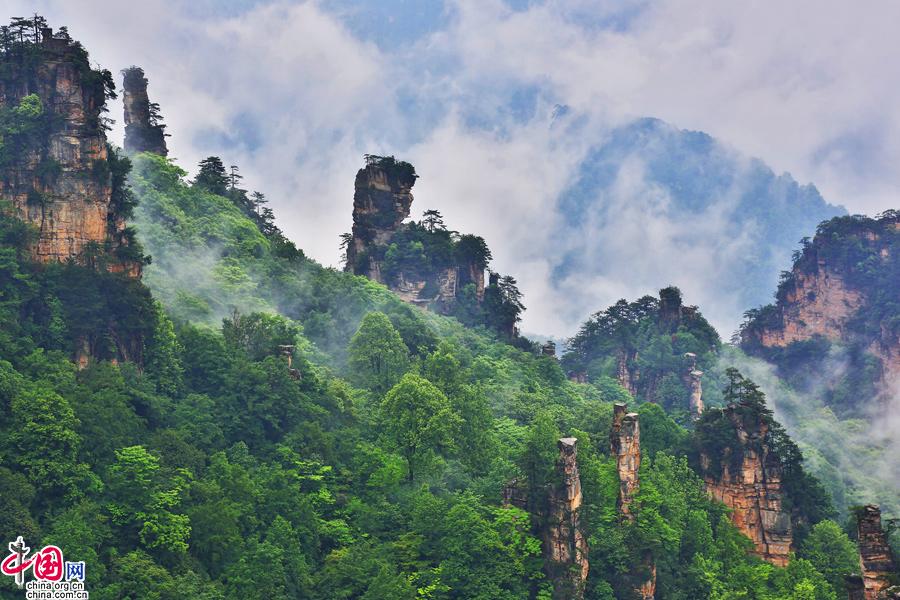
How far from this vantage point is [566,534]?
57.6 m

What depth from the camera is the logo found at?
4088 cm

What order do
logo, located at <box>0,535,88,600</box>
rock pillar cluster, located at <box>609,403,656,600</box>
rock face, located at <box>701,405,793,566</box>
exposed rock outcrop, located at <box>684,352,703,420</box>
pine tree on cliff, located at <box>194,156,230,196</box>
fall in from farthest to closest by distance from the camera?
1. exposed rock outcrop, located at <box>684,352,703,420</box>
2. pine tree on cliff, located at <box>194,156,230,196</box>
3. rock face, located at <box>701,405,793,566</box>
4. rock pillar cluster, located at <box>609,403,656,600</box>
5. logo, located at <box>0,535,88,600</box>

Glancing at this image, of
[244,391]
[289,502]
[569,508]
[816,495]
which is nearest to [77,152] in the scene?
[244,391]

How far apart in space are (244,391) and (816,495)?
35.9 m

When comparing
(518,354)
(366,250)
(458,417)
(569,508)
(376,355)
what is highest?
(366,250)

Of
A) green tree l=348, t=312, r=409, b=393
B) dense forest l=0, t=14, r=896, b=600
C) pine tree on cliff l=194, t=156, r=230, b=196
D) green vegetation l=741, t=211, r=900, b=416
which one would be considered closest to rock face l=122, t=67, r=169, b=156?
pine tree on cliff l=194, t=156, r=230, b=196

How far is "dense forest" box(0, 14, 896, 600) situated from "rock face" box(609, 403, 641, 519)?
1.16 feet

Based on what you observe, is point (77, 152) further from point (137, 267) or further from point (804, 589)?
point (804, 589)

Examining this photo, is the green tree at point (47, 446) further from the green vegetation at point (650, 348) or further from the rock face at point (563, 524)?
the green vegetation at point (650, 348)

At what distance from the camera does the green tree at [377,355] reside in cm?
7075

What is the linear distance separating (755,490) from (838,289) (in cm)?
6788

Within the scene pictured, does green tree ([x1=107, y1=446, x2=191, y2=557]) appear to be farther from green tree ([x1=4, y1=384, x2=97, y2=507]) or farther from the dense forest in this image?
green tree ([x1=4, y1=384, x2=97, y2=507])

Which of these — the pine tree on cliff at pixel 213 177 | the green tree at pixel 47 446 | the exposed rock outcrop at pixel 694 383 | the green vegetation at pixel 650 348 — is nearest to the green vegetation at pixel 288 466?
the green tree at pixel 47 446

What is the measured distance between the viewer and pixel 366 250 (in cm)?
10381
